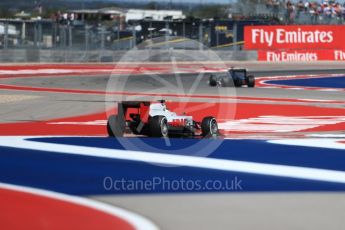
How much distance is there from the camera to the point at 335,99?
2153 cm

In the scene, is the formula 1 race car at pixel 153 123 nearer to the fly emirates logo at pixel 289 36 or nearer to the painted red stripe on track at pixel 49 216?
the painted red stripe on track at pixel 49 216

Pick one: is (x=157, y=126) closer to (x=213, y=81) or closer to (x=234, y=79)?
(x=234, y=79)

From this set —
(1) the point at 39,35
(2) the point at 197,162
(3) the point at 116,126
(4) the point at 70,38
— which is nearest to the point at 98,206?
(2) the point at 197,162

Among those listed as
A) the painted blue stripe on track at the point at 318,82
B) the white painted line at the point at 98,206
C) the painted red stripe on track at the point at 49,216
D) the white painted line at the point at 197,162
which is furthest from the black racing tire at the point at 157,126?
the painted blue stripe on track at the point at 318,82

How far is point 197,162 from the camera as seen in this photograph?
30.0 feet

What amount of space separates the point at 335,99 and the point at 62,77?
506 inches

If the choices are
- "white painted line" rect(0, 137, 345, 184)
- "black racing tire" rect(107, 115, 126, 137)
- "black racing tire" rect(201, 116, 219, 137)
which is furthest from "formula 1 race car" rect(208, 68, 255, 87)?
"white painted line" rect(0, 137, 345, 184)

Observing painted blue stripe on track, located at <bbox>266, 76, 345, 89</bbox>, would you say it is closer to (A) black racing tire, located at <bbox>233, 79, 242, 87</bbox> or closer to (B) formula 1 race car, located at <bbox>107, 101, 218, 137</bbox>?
(A) black racing tire, located at <bbox>233, 79, 242, 87</bbox>

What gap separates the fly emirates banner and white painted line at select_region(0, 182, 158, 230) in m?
37.4

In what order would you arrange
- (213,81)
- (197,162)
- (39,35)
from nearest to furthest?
(197,162) < (213,81) < (39,35)

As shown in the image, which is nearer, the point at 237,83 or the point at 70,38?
the point at 237,83

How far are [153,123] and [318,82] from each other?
65.7 ft

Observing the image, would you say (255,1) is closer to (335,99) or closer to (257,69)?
(257,69)

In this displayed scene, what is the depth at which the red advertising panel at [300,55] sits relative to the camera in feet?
147
